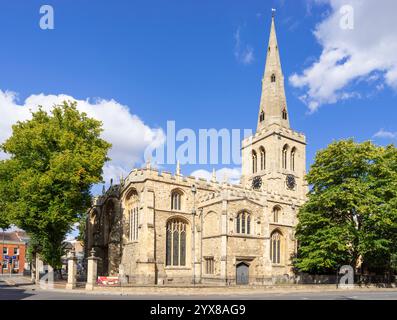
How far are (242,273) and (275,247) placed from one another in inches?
244

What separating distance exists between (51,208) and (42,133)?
576cm

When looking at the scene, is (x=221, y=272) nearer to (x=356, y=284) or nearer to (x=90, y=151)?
(x=356, y=284)

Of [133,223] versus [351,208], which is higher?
[351,208]

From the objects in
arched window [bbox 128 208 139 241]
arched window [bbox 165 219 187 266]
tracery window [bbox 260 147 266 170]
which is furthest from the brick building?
tracery window [bbox 260 147 266 170]

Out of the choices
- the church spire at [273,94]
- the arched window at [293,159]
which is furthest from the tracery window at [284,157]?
the church spire at [273,94]

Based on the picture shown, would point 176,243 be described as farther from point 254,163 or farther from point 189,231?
point 254,163

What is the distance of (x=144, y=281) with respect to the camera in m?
32.7

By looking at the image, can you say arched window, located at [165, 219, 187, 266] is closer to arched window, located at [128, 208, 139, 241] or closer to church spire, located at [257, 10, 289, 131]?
arched window, located at [128, 208, 139, 241]

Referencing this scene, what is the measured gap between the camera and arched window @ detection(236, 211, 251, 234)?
36.4 metres

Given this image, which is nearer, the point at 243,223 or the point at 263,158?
the point at 243,223

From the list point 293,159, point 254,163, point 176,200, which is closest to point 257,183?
point 254,163

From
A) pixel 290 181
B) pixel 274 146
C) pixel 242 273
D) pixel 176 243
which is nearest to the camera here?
pixel 242 273

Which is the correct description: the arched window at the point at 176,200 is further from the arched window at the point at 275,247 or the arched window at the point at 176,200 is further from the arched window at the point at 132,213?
the arched window at the point at 275,247

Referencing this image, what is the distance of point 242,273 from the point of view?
35625mm
